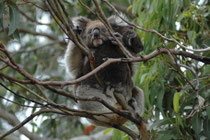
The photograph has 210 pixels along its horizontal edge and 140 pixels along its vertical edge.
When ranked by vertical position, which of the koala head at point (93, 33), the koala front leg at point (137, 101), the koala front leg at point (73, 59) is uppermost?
the koala head at point (93, 33)

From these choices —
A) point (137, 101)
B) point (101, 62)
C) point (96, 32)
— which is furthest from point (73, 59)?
point (137, 101)

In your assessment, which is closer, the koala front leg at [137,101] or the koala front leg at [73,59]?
the koala front leg at [73,59]

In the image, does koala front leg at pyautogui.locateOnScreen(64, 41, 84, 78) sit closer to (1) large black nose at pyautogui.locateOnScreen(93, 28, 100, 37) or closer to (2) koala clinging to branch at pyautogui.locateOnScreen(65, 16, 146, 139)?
(2) koala clinging to branch at pyautogui.locateOnScreen(65, 16, 146, 139)

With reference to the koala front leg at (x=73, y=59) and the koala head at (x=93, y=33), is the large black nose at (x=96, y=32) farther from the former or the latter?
the koala front leg at (x=73, y=59)

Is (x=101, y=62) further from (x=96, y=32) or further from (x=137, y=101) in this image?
(x=137, y=101)

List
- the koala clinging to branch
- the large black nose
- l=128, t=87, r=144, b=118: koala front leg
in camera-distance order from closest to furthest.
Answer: the large black nose, the koala clinging to branch, l=128, t=87, r=144, b=118: koala front leg

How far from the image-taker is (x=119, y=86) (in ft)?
9.52

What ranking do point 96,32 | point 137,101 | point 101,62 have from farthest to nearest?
1. point 137,101
2. point 101,62
3. point 96,32

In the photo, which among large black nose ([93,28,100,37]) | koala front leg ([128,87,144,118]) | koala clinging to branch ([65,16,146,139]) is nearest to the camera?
large black nose ([93,28,100,37])

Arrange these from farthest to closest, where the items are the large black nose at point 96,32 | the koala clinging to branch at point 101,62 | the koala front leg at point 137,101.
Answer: the koala front leg at point 137,101
the koala clinging to branch at point 101,62
the large black nose at point 96,32

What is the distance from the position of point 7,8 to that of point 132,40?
46.5 inches

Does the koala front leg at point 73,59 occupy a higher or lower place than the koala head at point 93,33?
lower

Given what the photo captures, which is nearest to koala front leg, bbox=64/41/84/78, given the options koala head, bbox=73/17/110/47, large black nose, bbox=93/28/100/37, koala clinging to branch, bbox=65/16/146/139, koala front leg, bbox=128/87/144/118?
koala clinging to branch, bbox=65/16/146/139

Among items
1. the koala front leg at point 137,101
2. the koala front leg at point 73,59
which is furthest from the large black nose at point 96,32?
the koala front leg at point 137,101
